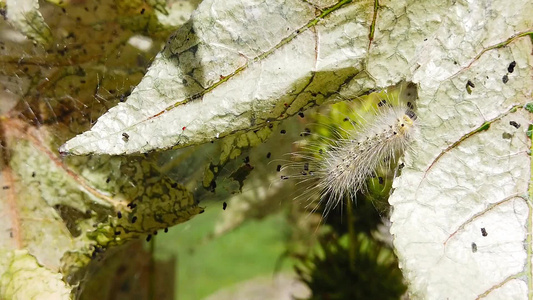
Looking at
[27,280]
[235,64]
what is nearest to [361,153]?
[235,64]

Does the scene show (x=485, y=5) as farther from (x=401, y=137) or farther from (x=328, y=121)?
(x=328, y=121)

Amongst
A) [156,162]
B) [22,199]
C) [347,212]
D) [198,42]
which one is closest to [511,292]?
[198,42]

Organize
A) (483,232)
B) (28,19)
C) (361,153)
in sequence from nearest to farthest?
(483,232), (28,19), (361,153)

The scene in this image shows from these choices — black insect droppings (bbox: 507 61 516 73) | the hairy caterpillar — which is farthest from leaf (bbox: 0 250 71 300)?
black insect droppings (bbox: 507 61 516 73)

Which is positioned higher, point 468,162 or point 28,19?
point 28,19

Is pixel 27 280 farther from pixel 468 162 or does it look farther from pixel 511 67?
pixel 511 67

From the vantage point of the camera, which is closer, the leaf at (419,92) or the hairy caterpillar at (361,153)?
the leaf at (419,92)

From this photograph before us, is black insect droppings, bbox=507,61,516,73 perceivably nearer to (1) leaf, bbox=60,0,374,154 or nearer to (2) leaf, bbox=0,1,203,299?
(1) leaf, bbox=60,0,374,154

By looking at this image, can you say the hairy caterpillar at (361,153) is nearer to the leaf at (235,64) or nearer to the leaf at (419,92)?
the leaf at (419,92)

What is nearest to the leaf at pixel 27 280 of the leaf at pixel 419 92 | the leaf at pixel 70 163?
the leaf at pixel 70 163

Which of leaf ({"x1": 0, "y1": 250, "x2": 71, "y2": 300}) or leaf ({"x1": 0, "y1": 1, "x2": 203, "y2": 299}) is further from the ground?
leaf ({"x1": 0, "y1": 1, "x2": 203, "y2": 299})
